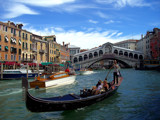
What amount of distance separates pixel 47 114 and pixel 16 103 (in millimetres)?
2295

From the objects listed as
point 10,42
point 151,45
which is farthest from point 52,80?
point 151,45

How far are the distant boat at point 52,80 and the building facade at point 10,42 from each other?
10198mm

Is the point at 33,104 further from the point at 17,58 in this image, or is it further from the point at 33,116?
the point at 17,58

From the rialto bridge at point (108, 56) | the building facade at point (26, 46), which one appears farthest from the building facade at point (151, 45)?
the building facade at point (26, 46)

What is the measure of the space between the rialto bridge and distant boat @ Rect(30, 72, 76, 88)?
98.8 ft

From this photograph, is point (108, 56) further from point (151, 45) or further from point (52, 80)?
point (52, 80)

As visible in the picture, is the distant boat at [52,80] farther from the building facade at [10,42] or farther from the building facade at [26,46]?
the building facade at [26,46]

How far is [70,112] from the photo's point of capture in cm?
568

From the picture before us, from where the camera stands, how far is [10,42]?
69.5 ft

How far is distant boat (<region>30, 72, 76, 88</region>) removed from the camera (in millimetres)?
10541

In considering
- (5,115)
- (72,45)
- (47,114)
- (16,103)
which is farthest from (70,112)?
(72,45)

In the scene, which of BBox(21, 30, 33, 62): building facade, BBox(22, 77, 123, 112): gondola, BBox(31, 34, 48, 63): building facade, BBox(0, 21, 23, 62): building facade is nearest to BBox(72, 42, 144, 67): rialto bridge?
BBox(31, 34, 48, 63): building facade

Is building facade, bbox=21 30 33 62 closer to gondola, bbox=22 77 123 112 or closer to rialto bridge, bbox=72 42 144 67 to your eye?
gondola, bbox=22 77 123 112

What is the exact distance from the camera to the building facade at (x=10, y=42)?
19953mm
